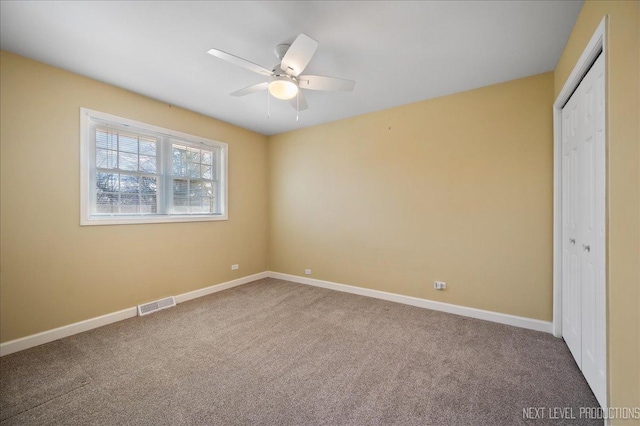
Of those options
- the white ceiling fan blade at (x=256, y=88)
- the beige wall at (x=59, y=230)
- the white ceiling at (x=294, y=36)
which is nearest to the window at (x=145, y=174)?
the beige wall at (x=59, y=230)

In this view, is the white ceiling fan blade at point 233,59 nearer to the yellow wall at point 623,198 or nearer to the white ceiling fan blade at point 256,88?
the white ceiling fan blade at point 256,88

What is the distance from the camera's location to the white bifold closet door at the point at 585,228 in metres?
1.57

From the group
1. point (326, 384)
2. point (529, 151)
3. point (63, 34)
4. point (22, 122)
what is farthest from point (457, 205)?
point (22, 122)

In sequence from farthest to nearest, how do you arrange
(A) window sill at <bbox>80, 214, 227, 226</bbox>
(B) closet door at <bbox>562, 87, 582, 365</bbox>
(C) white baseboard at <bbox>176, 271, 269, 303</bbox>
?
(C) white baseboard at <bbox>176, 271, 269, 303</bbox> < (A) window sill at <bbox>80, 214, 227, 226</bbox> < (B) closet door at <bbox>562, 87, 582, 365</bbox>

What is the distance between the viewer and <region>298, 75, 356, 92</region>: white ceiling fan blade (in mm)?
2133

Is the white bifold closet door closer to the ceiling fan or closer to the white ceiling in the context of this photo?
the white ceiling

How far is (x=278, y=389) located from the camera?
5.89 ft

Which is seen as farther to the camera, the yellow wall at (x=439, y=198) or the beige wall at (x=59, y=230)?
the yellow wall at (x=439, y=198)

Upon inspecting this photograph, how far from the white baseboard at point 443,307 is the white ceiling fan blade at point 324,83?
8.88 feet

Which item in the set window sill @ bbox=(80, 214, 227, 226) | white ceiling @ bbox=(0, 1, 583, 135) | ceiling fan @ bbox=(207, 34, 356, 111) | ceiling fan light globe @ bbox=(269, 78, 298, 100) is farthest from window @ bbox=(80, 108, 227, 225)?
ceiling fan light globe @ bbox=(269, 78, 298, 100)

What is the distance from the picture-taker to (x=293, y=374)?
6.43ft

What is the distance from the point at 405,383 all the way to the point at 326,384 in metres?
0.58

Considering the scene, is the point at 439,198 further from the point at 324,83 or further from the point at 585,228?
the point at 324,83

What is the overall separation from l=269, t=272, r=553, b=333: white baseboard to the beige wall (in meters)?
2.12
